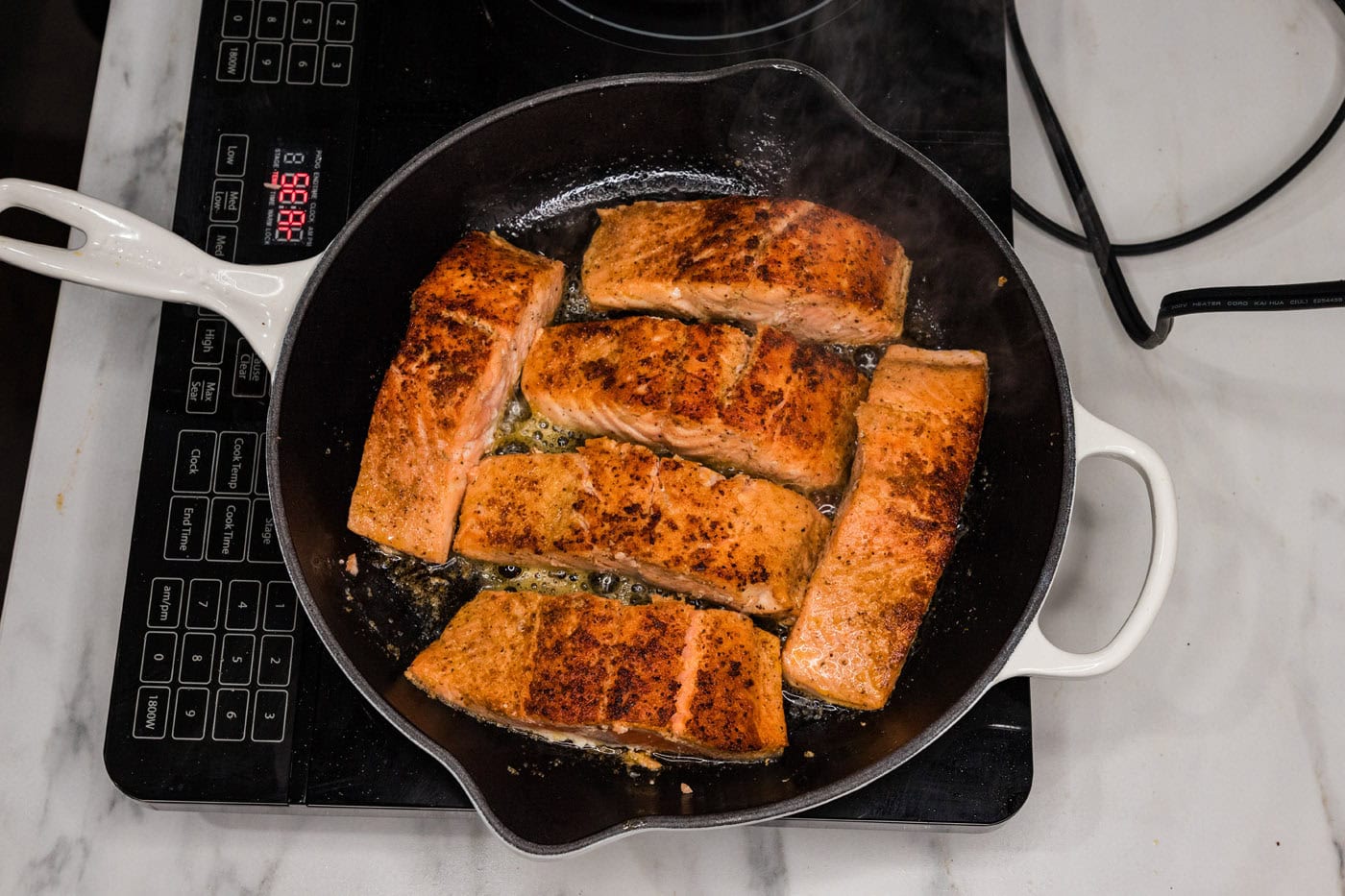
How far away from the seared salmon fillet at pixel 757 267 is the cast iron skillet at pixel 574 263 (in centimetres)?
10

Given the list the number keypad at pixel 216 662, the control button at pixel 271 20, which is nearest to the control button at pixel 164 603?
the number keypad at pixel 216 662

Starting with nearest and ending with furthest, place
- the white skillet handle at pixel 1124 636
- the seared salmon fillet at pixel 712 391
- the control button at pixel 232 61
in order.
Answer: the white skillet handle at pixel 1124 636, the seared salmon fillet at pixel 712 391, the control button at pixel 232 61

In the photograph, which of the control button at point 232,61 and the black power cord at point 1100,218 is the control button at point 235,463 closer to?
the control button at point 232,61

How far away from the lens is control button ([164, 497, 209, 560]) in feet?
5.80

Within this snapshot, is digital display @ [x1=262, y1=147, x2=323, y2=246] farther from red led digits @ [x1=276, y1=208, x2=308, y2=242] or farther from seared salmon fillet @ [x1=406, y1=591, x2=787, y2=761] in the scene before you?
seared salmon fillet @ [x1=406, y1=591, x2=787, y2=761]

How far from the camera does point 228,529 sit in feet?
5.83

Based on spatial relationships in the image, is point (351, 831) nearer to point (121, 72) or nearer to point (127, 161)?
point (127, 161)

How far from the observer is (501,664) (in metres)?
1.74

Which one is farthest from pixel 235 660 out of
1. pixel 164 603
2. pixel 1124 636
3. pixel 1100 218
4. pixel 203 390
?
pixel 1100 218

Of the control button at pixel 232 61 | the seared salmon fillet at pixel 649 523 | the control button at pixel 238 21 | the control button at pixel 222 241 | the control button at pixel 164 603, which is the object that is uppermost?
the control button at pixel 238 21

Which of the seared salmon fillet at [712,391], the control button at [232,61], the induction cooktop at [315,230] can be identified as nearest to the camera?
the induction cooktop at [315,230]

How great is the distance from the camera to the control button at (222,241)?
1865 mm

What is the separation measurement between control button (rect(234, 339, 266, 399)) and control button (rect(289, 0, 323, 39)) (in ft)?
1.81

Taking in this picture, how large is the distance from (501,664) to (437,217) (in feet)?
2.55
